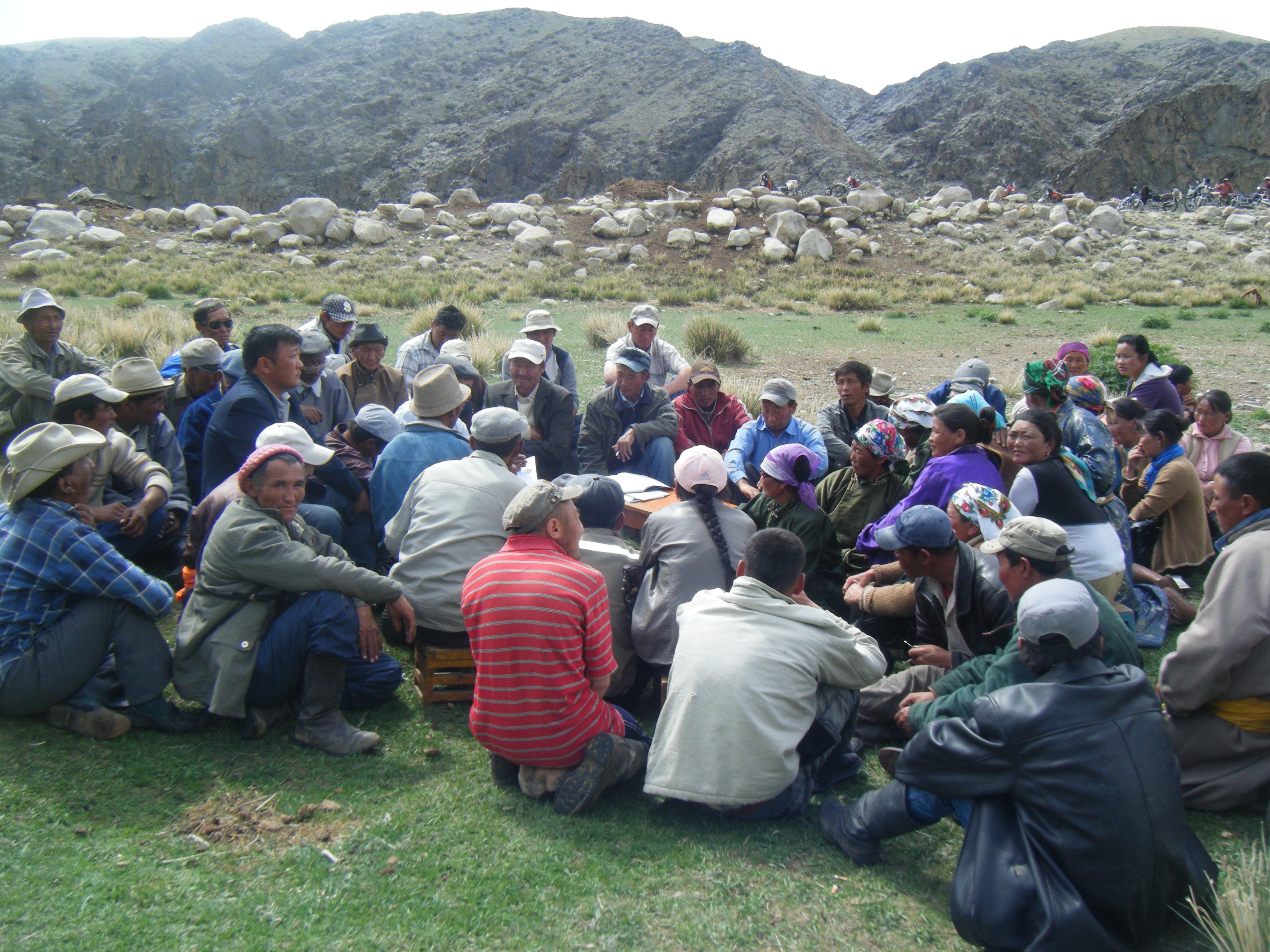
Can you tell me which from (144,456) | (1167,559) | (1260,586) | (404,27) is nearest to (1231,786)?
(1260,586)

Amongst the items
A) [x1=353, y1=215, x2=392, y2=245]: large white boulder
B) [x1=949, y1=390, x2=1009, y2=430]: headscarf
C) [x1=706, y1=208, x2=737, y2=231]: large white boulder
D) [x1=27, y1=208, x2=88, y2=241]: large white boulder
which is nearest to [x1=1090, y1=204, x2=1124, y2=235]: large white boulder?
[x1=706, y1=208, x2=737, y2=231]: large white boulder

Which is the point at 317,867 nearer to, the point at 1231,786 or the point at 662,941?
the point at 662,941

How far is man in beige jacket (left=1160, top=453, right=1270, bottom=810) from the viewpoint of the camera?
121 inches

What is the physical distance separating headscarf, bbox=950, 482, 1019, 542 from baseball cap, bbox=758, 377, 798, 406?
1.97m

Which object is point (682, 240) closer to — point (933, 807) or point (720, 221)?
point (720, 221)

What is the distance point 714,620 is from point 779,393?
10.0 feet

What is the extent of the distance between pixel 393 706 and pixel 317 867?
4.13ft

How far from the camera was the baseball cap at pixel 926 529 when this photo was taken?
3.66 m

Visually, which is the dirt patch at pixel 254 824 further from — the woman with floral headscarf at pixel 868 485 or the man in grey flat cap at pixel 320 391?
the man in grey flat cap at pixel 320 391

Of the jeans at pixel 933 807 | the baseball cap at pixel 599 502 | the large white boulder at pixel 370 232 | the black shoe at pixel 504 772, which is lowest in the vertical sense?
the black shoe at pixel 504 772

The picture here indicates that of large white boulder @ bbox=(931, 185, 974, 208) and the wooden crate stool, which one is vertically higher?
large white boulder @ bbox=(931, 185, 974, 208)

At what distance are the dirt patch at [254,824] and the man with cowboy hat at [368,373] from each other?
4118 mm

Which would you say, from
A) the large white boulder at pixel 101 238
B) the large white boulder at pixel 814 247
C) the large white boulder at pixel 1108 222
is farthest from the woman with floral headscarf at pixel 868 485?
the large white boulder at pixel 1108 222

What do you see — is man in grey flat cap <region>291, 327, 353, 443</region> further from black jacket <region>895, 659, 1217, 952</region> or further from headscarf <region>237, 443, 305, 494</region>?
black jacket <region>895, 659, 1217, 952</region>
